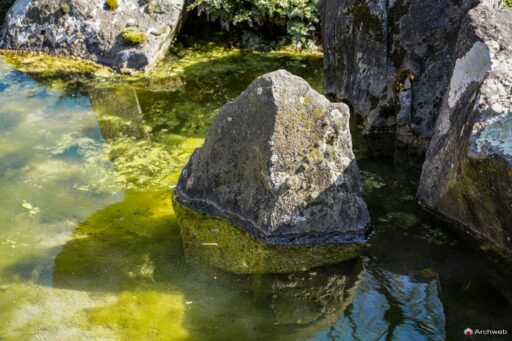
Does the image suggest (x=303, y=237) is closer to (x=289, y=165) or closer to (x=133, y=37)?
(x=289, y=165)

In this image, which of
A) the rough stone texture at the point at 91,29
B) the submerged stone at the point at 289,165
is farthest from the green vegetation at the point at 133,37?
the submerged stone at the point at 289,165

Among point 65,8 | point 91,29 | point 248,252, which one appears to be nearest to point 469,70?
point 248,252

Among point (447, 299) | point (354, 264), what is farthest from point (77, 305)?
point (447, 299)

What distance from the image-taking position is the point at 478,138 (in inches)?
237

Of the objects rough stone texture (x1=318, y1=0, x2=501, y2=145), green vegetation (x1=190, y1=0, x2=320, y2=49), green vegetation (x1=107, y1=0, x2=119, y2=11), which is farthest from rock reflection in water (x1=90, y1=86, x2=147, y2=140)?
rough stone texture (x1=318, y1=0, x2=501, y2=145)

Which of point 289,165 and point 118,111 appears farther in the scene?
point 118,111

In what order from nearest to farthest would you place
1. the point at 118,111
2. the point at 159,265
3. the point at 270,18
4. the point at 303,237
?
the point at 159,265 < the point at 303,237 < the point at 118,111 < the point at 270,18

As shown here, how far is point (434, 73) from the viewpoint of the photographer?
8.52 m

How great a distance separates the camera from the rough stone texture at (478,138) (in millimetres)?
5906

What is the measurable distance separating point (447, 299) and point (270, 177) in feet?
6.98

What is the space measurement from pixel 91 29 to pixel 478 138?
8.27 m

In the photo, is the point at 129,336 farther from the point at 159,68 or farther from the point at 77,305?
the point at 159,68

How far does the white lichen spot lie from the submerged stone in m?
1.33

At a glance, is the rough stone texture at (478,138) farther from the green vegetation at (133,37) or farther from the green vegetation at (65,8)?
the green vegetation at (65,8)
